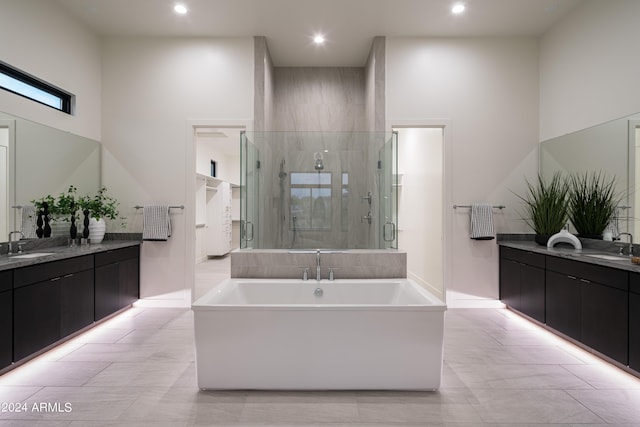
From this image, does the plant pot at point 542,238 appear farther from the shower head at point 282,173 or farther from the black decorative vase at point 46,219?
the black decorative vase at point 46,219

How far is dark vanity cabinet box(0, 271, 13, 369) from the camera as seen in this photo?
210 cm

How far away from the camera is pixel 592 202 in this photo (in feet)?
10.2

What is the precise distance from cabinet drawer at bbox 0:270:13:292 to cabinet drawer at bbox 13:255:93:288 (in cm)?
3

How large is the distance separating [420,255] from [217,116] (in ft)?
11.2

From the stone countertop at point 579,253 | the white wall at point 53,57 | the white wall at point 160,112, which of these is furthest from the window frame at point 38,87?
the stone countertop at point 579,253

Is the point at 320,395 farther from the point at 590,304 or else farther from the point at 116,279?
the point at 116,279

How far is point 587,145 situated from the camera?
3.24 m

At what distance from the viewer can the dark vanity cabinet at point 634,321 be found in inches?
83.0

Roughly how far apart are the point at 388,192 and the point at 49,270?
2842 mm

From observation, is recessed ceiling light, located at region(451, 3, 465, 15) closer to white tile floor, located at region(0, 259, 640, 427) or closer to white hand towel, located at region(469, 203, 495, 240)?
white hand towel, located at region(469, 203, 495, 240)

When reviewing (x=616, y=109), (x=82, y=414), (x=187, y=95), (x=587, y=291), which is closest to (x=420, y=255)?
(x=587, y=291)

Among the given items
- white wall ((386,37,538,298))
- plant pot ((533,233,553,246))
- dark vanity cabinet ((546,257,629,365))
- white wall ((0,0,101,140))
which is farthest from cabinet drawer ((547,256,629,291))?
white wall ((0,0,101,140))

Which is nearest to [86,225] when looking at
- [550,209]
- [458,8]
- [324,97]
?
[324,97]

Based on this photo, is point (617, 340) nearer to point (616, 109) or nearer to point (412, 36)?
point (616, 109)
